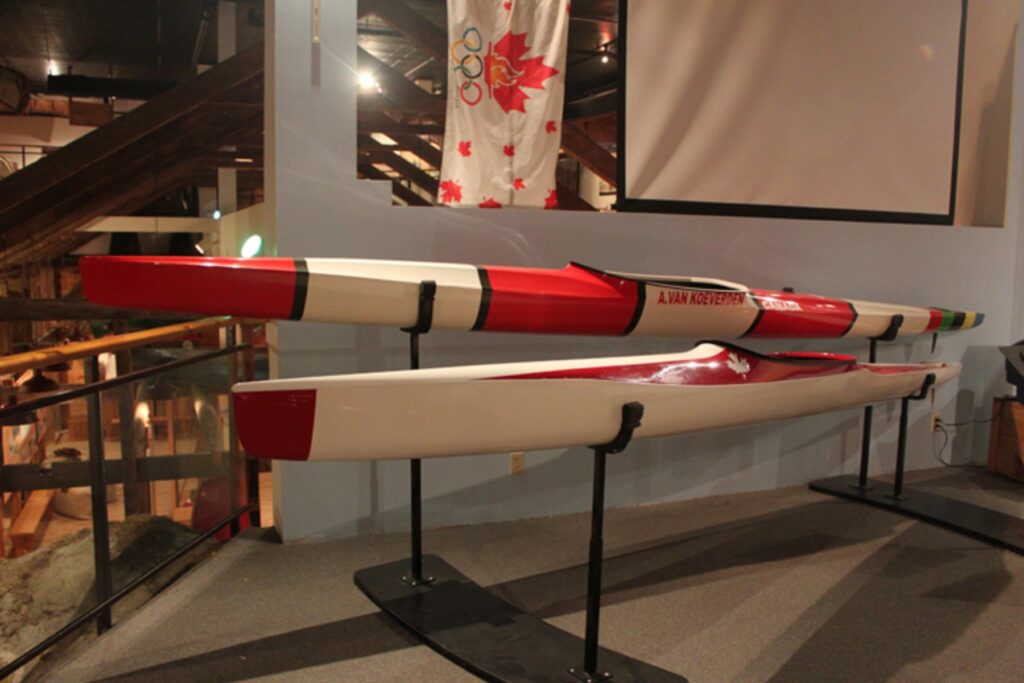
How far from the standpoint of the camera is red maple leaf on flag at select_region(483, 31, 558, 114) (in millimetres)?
2541

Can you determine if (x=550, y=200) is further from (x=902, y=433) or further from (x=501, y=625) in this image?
(x=902, y=433)

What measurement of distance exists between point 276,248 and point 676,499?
5.93ft

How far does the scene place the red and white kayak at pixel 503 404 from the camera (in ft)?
4.10

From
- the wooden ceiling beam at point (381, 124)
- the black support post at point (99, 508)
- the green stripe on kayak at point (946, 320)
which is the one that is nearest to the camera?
the black support post at point (99, 508)

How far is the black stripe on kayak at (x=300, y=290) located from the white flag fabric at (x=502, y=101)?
0.97m

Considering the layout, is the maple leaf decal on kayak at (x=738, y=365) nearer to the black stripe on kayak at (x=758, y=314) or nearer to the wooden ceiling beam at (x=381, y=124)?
the black stripe on kayak at (x=758, y=314)

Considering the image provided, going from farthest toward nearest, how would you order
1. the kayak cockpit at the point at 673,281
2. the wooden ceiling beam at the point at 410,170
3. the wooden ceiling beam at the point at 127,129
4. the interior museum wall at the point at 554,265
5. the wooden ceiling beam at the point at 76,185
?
the wooden ceiling beam at the point at 410,170 → the wooden ceiling beam at the point at 76,185 → the wooden ceiling beam at the point at 127,129 → the interior museum wall at the point at 554,265 → the kayak cockpit at the point at 673,281

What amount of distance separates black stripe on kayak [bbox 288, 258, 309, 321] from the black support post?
0.54m

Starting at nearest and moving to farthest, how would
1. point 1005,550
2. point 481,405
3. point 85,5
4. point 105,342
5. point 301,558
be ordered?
point 481,405 < point 105,342 < point 301,558 < point 1005,550 < point 85,5

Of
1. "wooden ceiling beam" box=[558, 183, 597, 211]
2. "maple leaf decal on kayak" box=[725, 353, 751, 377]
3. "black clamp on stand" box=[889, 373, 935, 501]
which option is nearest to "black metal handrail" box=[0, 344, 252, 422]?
"maple leaf decal on kayak" box=[725, 353, 751, 377]

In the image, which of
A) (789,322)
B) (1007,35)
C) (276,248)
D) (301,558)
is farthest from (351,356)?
(1007,35)

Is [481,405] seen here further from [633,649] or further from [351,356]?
[351,356]

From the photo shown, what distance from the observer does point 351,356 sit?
94.5 inches

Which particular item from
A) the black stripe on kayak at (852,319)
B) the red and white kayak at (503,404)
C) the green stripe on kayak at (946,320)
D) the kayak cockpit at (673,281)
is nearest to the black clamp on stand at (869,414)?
the black stripe on kayak at (852,319)
